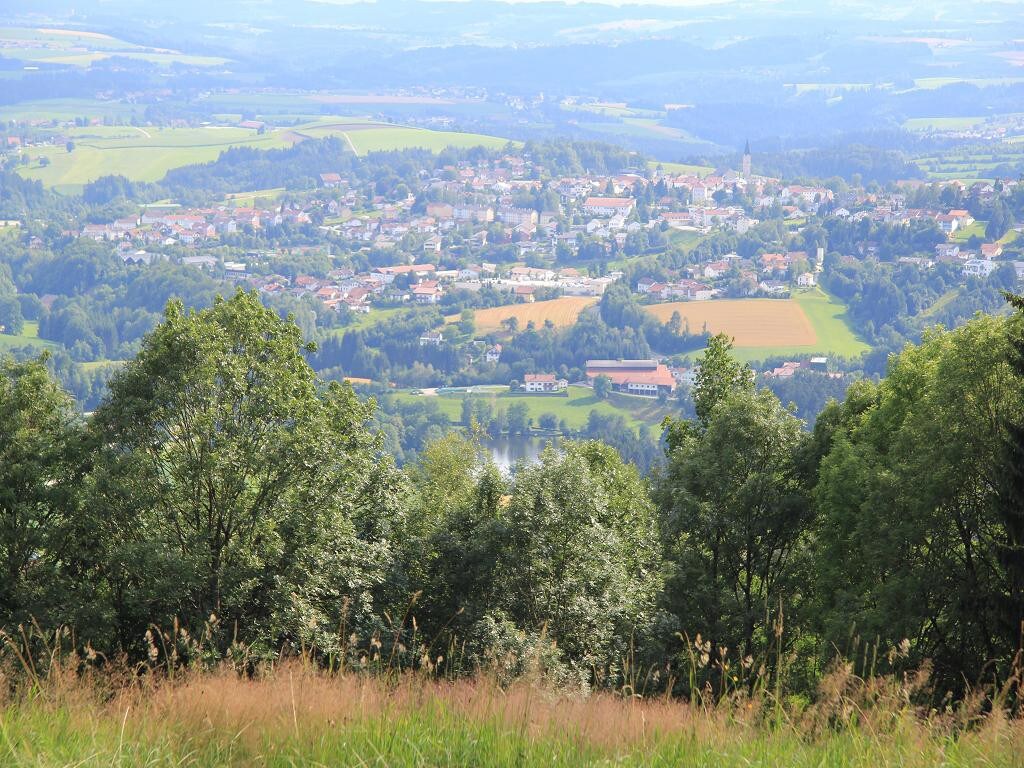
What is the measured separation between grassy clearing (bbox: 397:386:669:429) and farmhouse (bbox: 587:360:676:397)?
5.79 ft

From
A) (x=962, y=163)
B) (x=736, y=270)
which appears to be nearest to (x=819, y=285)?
(x=736, y=270)

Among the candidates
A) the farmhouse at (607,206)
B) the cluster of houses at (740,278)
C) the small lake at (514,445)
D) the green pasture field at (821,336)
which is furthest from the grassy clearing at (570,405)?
the farmhouse at (607,206)

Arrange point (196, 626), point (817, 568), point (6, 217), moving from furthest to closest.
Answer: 1. point (6, 217)
2. point (817, 568)
3. point (196, 626)

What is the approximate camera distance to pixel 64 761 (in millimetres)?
3918

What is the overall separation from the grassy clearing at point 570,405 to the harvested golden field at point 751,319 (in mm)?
11632

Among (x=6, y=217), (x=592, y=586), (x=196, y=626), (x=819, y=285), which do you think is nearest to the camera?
(x=196, y=626)

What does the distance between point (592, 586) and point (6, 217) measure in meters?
163

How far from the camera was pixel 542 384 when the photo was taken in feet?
325

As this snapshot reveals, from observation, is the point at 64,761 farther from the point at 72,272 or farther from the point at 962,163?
the point at 962,163

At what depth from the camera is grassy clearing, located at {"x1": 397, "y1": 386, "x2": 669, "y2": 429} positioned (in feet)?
287

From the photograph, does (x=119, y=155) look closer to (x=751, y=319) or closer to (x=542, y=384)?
(x=542, y=384)

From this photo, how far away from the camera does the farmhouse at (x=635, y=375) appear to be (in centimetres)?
9488

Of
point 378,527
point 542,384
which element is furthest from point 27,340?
point 378,527

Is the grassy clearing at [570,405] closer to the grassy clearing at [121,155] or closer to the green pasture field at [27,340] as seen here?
the green pasture field at [27,340]
